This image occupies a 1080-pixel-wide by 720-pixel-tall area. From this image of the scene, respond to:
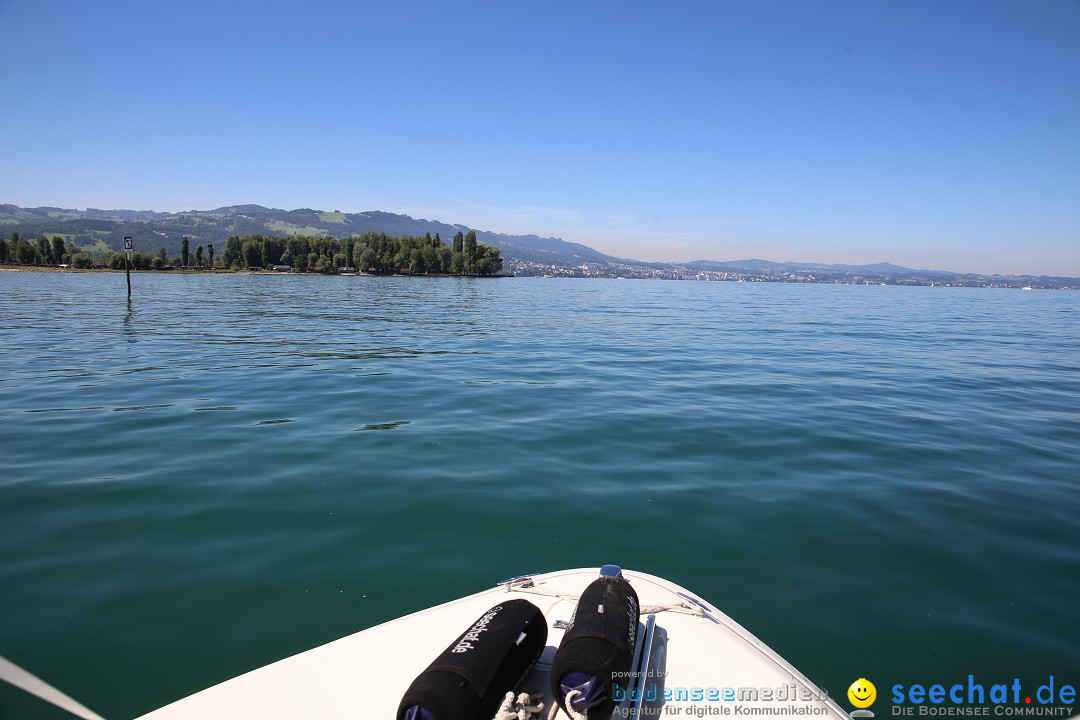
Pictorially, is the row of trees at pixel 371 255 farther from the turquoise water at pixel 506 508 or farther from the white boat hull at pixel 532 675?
the white boat hull at pixel 532 675

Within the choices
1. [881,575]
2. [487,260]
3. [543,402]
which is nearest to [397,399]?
[543,402]

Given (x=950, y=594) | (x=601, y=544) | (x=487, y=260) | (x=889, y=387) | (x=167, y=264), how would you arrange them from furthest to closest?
(x=487, y=260) → (x=167, y=264) → (x=889, y=387) → (x=601, y=544) → (x=950, y=594)

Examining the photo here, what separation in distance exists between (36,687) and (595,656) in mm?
2687

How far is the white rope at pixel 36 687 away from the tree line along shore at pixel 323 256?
14591 centimetres

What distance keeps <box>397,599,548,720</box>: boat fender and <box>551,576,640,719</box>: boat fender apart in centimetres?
21

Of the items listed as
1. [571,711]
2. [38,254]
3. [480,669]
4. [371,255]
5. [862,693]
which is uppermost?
[371,255]

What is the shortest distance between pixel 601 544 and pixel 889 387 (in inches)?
470

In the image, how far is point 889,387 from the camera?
572 inches

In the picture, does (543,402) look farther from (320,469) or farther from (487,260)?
(487,260)

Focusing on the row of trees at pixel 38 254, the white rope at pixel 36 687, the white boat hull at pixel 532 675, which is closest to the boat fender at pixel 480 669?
the white boat hull at pixel 532 675

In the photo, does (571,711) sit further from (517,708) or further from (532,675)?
(532,675)

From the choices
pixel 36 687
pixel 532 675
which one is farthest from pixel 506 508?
pixel 36 687

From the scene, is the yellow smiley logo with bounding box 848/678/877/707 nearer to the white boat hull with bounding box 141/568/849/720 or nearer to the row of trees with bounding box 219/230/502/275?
the white boat hull with bounding box 141/568/849/720

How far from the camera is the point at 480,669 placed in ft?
8.83
